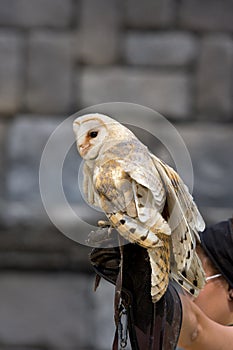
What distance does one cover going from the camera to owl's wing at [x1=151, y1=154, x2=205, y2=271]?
1571mm

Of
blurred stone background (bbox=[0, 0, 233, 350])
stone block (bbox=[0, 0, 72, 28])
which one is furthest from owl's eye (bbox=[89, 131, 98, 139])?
stone block (bbox=[0, 0, 72, 28])

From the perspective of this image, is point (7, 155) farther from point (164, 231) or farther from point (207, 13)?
point (164, 231)

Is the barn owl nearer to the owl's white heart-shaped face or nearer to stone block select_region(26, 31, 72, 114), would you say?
the owl's white heart-shaped face

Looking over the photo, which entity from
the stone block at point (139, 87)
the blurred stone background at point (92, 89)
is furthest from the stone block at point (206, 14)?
the stone block at point (139, 87)

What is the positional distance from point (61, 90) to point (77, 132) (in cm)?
227

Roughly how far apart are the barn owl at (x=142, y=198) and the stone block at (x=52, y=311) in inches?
88.3

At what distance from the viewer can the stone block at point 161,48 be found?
12.5ft

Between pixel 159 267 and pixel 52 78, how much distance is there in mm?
2333

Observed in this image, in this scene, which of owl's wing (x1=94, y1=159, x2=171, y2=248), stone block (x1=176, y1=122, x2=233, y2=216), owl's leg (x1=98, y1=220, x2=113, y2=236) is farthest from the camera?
stone block (x1=176, y1=122, x2=233, y2=216)

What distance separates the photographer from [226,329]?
172 centimetres

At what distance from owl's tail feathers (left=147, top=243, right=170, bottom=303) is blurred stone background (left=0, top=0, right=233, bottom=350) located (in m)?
2.21

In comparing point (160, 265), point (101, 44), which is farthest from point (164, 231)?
point (101, 44)

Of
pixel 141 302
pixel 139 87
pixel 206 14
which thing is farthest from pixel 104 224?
pixel 206 14

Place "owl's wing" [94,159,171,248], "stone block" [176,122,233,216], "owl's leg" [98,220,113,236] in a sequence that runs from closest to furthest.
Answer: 1. "owl's wing" [94,159,171,248]
2. "owl's leg" [98,220,113,236]
3. "stone block" [176,122,233,216]
